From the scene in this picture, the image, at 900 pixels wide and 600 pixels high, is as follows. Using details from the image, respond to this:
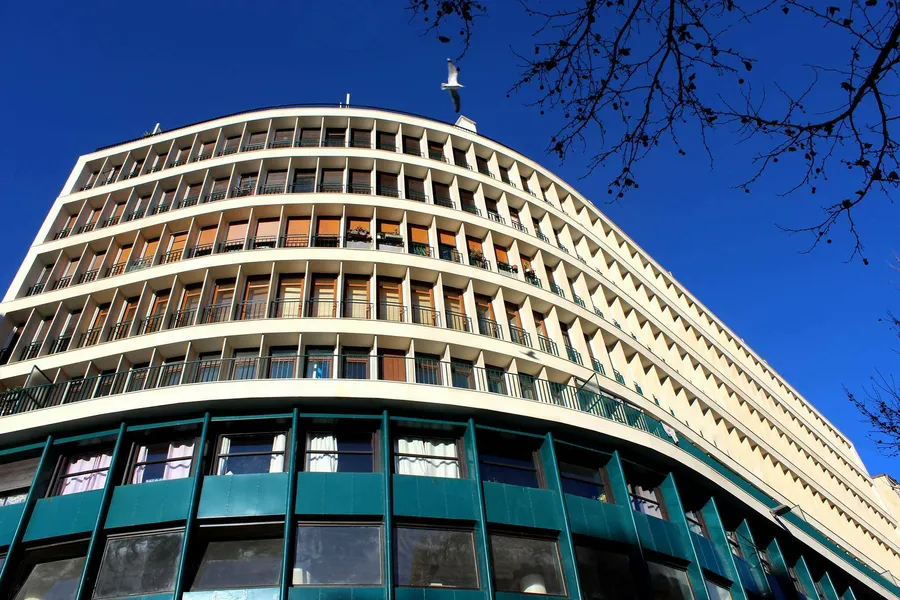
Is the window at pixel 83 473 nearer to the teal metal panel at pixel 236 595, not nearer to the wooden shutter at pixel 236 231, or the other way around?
the teal metal panel at pixel 236 595

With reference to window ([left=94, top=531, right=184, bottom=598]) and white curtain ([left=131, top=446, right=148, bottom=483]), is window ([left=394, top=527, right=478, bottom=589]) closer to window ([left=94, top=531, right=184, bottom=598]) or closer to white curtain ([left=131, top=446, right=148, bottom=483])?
window ([left=94, top=531, right=184, bottom=598])

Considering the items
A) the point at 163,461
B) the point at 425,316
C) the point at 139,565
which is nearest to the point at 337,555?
the point at 139,565

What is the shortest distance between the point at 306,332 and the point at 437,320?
15.1 ft

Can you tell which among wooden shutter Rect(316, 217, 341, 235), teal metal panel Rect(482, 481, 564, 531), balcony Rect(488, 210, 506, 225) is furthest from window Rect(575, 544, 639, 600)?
balcony Rect(488, 210, 506, 225)

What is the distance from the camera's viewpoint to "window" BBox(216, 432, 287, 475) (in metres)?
16.4

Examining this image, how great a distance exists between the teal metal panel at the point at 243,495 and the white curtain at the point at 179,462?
1.13 metres

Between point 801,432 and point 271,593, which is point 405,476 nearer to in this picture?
point 271,593

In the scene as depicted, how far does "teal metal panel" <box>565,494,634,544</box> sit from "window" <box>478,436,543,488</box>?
3.96 feet

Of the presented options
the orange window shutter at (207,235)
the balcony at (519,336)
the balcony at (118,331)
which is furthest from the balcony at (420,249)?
the balcony at (118,331)

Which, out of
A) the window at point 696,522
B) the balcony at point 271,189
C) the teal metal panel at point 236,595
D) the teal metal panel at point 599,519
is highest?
the balcony at point 271,189

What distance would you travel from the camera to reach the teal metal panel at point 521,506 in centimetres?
1631

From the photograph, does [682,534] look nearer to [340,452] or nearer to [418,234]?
[340,452]

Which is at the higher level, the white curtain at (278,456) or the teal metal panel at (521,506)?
the white curtain at (278,456)

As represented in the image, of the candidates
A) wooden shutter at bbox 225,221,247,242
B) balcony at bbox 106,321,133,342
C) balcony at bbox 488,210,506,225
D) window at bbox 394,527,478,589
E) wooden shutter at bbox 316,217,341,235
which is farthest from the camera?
balcony at bbox 488,210,506,225
